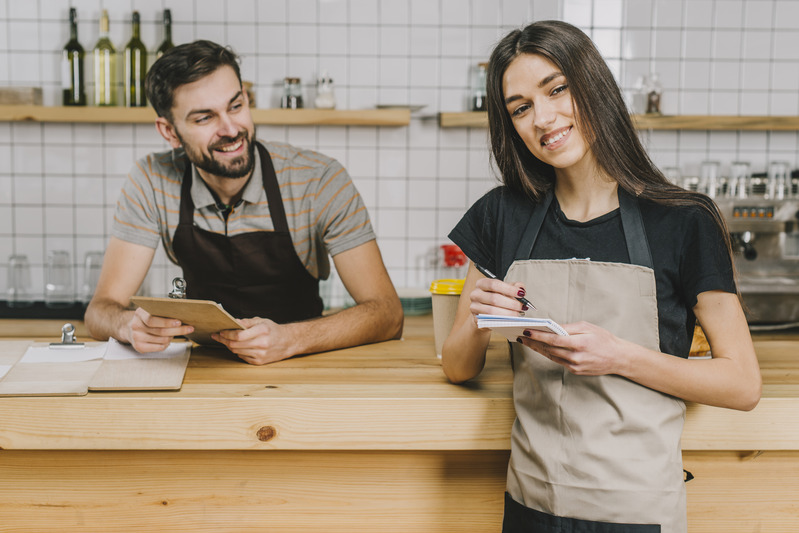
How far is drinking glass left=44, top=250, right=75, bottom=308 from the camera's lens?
2.92 m

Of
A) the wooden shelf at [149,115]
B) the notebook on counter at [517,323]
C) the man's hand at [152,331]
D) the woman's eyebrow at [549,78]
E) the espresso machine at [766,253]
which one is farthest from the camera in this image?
the wooden shelf at [149,115]

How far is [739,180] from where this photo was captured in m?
2.92

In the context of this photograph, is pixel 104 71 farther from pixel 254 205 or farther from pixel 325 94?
pixel 254 205

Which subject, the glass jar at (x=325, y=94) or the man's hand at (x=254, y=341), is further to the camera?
the glass jar at (x=325, y=94)

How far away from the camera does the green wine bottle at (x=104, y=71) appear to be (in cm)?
297

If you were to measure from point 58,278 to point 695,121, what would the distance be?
2676mm

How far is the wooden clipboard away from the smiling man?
1.30 feet

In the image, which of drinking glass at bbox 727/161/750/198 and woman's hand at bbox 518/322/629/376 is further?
drinking glass at bbox 727/161/750/198

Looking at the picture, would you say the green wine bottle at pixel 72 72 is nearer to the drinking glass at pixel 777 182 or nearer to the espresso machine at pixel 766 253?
the espresso machine at pixel 766 253

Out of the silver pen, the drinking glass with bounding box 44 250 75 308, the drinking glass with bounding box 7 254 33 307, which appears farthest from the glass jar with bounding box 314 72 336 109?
the silver pen

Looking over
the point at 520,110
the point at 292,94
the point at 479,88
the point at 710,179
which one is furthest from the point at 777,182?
the point at 520,110

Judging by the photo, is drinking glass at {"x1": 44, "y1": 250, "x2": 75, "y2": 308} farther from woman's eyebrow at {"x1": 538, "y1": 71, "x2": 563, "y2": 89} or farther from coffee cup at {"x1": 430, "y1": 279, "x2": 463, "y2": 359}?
woman's eyebrow at {"x1": 538, "y1": 71, "x2": 563, "y2": 89}

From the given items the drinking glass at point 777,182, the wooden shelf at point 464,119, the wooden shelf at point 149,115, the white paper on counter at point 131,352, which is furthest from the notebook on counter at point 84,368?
the drinking glass at point 777,182

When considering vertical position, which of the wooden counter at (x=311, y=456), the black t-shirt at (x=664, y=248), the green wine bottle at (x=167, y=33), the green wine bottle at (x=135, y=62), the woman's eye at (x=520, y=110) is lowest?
the wooden counter at (x=311, y=456)
